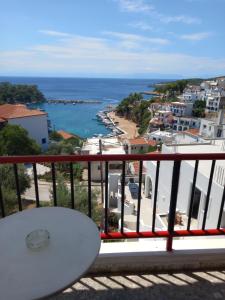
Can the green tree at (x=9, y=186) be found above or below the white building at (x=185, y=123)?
above

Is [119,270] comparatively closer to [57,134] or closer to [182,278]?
[182,278]

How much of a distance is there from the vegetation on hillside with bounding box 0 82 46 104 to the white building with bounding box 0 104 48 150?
135 ft

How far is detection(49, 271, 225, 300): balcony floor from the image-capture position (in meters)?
2.03

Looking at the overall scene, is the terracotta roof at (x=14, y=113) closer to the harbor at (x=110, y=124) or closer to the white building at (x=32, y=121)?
the white building at (x=32, y=121)

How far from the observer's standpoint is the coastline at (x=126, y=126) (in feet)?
183

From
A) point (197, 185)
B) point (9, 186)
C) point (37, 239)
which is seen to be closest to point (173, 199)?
point (37, 239)

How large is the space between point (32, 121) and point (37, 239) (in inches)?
1616

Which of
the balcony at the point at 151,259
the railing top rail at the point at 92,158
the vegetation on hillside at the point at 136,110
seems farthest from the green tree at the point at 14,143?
the vegetation on hillside at the point at 136,110

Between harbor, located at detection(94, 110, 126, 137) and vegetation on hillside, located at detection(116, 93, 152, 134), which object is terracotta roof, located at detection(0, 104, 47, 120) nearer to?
harbor, located at detection(94, 110, 126, 137)

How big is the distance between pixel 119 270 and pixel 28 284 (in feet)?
4.22

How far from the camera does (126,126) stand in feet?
215

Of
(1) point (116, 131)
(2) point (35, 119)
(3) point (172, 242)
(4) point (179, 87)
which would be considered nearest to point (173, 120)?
(1) point (116, 131)

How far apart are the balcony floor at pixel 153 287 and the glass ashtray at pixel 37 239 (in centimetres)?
84

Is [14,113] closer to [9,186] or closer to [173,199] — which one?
[9,186]
